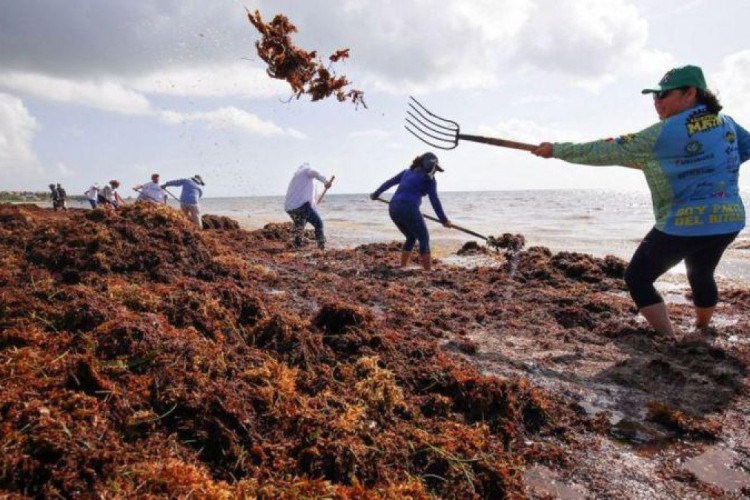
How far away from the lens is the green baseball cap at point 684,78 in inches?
155

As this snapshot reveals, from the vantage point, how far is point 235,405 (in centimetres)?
247

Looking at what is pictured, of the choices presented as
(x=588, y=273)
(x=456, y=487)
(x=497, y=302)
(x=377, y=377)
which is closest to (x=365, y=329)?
(x=377, y=377)

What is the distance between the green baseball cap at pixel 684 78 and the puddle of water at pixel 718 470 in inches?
109

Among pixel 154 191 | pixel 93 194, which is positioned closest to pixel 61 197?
pixel 93 194

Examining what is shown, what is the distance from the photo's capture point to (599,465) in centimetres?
255

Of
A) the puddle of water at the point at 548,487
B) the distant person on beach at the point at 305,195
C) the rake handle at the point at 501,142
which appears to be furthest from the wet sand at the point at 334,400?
the distant person on beach at the point at 305,195

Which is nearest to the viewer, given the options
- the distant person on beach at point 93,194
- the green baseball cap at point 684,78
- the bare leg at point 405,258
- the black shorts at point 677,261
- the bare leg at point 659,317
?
the green baseball cap at point 684,78

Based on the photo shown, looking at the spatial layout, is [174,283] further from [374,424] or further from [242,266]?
[374,424]

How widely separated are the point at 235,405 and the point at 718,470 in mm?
2464

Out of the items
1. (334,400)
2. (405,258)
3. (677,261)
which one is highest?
(677,261)

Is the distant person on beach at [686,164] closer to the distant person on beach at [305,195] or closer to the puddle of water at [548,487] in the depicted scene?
the puddle of water at [548,487]

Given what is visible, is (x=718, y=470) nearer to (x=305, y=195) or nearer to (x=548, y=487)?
(x=548, y=487)

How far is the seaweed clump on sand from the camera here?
204cm

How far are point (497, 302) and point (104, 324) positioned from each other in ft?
14.7
